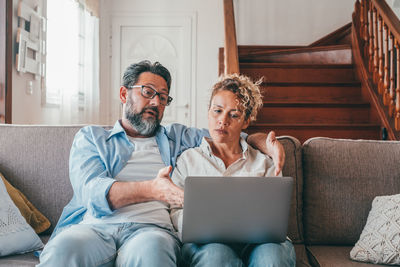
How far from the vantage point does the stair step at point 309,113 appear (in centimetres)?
361

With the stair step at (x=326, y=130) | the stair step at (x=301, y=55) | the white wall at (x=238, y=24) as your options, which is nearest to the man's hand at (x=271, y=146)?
the stair step at (x=326, y=130)

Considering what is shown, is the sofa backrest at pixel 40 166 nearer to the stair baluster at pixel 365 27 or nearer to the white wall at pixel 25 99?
the white wall at pixel 25 99

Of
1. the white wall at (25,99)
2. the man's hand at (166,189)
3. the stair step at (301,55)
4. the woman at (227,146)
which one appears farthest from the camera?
the stair step at (301,55)

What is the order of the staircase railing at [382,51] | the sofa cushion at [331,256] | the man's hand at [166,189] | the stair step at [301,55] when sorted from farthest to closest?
the stair step at [301,55] → the staircase railing at [382,51] → the sofa cushion at [331,256] → the man's hand at [166,189]

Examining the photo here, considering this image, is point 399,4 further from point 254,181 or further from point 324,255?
point 254,181

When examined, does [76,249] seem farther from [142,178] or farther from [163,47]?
[163,47]

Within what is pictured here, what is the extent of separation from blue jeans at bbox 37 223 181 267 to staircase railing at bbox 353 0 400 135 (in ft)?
7.47

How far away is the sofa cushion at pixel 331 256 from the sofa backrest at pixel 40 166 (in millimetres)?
1022

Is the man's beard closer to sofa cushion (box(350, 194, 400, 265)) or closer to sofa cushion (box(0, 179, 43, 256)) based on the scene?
sofa cushion (box(0, 179, 43, 256))

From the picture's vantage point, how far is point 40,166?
Answer: 1786mm

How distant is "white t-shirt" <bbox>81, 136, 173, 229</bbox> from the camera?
1477mm

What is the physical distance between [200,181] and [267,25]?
4398mm

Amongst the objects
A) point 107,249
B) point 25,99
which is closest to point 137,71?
point 107,249

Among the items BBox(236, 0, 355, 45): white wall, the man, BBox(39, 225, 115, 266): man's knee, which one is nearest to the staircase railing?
BBox(236, 0, 355, 45): white wall
